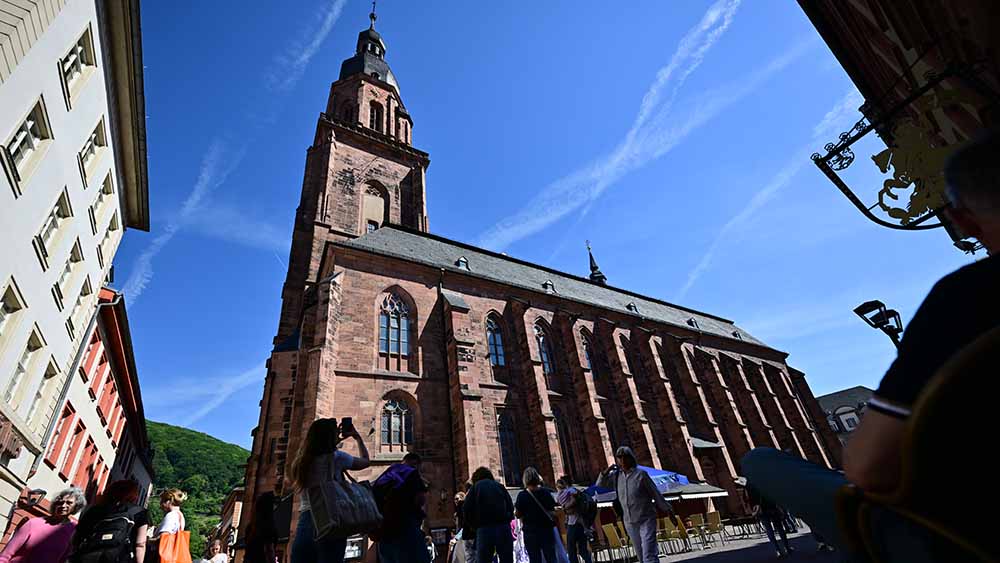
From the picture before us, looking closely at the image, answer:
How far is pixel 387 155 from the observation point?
91.8 ft

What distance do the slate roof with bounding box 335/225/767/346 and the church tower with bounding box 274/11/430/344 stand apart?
9.26ft

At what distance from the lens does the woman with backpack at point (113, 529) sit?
12.8ft

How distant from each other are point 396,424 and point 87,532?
457 inches

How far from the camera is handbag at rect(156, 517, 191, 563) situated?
4.69 metres

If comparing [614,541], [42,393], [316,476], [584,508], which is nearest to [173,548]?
[316,476]

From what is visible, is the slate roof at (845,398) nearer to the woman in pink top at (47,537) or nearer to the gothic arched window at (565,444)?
the gothic arched window at (565,444)

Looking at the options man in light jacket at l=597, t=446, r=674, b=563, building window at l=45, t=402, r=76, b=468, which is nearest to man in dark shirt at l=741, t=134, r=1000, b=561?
man in light jacket at l=597, t=446, r=674, b=563

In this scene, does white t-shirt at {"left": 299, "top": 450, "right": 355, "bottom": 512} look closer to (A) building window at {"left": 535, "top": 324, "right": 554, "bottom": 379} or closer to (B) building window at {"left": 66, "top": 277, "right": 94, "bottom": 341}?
(B) building window at {"left": 66, "top": 277, "right": 94, "bottom": 341}

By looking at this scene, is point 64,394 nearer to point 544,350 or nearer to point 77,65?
point 77,65

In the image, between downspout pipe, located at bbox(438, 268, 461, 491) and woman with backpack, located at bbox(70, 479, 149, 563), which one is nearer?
woman with backpack, located at bbox(70, 479, 149, 563)

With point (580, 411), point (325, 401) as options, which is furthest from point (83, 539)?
point (580, 411)

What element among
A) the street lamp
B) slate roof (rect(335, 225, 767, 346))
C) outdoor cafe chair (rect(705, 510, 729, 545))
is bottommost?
outdoor cafe chair (rect(705, 510, 729, 545))

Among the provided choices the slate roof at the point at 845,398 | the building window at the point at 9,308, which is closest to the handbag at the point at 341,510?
the building window at the point at 9,308

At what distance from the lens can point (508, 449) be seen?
17.1 meters
